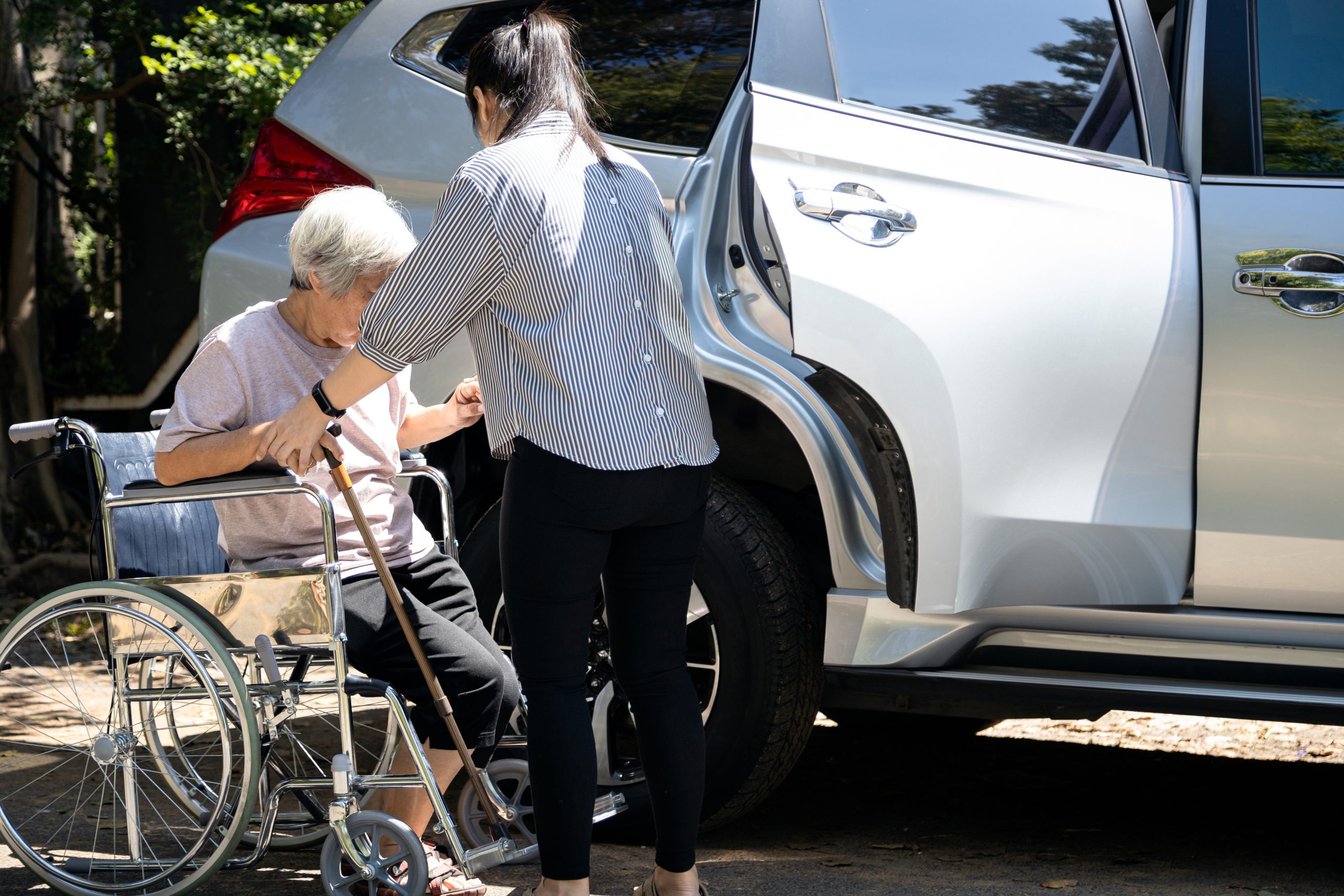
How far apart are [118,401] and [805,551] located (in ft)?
17.2

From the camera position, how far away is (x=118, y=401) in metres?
7.26

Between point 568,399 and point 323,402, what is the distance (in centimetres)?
47


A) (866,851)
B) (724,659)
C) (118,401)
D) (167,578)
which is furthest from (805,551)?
(118,401)

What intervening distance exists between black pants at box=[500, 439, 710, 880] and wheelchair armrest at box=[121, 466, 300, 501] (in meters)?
0.46

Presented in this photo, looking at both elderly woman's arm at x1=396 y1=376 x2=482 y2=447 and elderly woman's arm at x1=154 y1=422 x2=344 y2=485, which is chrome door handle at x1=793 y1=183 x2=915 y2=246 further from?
elderly woman's arm at x1=154 y1=422 x2=344 y2=485

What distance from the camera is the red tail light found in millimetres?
3158

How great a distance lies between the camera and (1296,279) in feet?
8.58

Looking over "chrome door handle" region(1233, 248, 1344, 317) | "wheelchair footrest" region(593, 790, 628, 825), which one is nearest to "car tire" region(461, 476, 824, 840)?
"wheelchair footrest" region(593, 790, 628, 825)

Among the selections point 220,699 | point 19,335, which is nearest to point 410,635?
point 220,699

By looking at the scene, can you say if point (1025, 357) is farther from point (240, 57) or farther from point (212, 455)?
point (240, 57)

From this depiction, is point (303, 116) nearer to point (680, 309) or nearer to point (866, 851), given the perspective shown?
point (680, 309)

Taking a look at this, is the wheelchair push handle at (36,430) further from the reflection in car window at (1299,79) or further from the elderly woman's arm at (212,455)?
the reflection in car window at (1299,79)

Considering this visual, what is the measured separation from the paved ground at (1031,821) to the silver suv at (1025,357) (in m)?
0.31

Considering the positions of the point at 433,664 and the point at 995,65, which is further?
the point at 995,65
